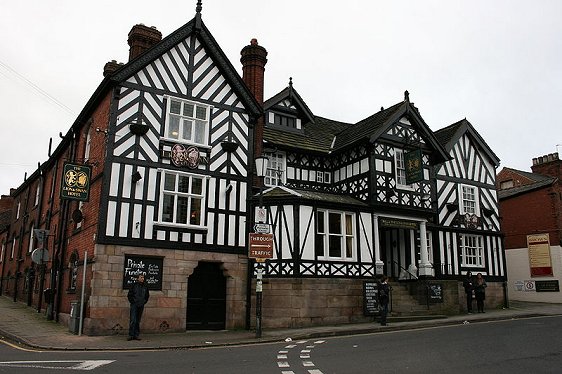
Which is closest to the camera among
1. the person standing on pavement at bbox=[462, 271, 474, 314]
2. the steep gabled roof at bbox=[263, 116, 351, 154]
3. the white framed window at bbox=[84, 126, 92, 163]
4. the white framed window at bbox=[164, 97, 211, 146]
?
the white framed window at bbox=[164, 97, 211, 146]

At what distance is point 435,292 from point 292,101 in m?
11.6

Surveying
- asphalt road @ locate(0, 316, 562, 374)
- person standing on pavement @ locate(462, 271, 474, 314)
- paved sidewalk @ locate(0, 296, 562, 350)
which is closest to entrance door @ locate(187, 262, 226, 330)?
paved sidewalk @ locate(0, 296, 562, 350)

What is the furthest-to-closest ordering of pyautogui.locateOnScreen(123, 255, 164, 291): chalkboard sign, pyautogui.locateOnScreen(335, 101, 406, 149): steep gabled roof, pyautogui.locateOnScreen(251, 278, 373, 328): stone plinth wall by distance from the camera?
1. pyautogui.locateOnScreen(335, 101, 406, 149): steep gabled roof
2. pyautogui.locateOnScreen(251, 278, 373, 328): stone plinth wall
3. pyautogui.locateOnScreen(123, 255, 164, 291): chalkboard sign

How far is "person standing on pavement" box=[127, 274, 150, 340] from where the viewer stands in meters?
14.6

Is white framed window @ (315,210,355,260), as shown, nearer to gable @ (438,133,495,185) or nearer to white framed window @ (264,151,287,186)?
white framed window @ (264,151,287,186)

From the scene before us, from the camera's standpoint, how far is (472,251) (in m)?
27.2

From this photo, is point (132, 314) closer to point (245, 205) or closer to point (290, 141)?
point (245, 205)

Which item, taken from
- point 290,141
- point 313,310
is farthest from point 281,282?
point 290,141

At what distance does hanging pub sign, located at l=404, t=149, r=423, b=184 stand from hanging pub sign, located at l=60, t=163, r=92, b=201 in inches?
541

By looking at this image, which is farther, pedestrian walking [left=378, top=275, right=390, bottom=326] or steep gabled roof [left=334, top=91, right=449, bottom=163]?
steep gabled roof [left=334, top=91, right=449, bottom=163]

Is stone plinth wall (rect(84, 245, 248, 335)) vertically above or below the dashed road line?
above

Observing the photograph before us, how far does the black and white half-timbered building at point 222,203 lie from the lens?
16.7 meters

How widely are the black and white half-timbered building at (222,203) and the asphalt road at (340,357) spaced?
4.03 metres

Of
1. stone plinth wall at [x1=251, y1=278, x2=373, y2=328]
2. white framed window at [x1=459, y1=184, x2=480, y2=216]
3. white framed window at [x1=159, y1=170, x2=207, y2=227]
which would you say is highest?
white framed window at [x1=459, y1=184, x2=480, y2=216]
